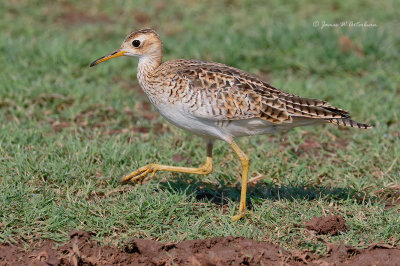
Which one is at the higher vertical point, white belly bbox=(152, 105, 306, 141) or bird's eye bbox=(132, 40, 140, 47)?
bird's eye bbox=(132, 40, 140, 47)

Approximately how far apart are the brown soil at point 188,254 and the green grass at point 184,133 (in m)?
0.17

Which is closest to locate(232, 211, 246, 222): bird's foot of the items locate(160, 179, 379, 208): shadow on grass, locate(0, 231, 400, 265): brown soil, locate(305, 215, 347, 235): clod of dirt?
locate(160, 179, 379, 208): shadow on grass

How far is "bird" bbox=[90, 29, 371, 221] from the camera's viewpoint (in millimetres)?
5387

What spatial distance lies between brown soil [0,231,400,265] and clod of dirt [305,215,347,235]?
25 cm

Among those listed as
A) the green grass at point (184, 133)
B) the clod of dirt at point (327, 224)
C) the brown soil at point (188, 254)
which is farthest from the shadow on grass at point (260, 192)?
the brown soil at point (188, 254)

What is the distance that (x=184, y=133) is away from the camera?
23.8 ft

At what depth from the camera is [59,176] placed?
232 inches

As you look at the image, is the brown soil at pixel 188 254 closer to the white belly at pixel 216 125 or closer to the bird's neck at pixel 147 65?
the white belly at pixel 216 125

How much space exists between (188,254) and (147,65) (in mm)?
1973

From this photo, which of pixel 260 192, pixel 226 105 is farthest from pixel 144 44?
pixel 260 192

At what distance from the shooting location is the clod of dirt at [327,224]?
16.9 ft

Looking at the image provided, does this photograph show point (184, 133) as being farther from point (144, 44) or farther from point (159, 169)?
point (144, 44)

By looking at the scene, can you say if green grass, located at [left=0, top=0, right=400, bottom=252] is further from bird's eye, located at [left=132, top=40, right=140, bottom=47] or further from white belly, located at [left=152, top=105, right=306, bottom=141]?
bird's eye, located at [left=132, top=40, right=140, bottom=47]

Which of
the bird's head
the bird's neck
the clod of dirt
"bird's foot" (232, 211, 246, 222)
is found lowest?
the clod of dirt
